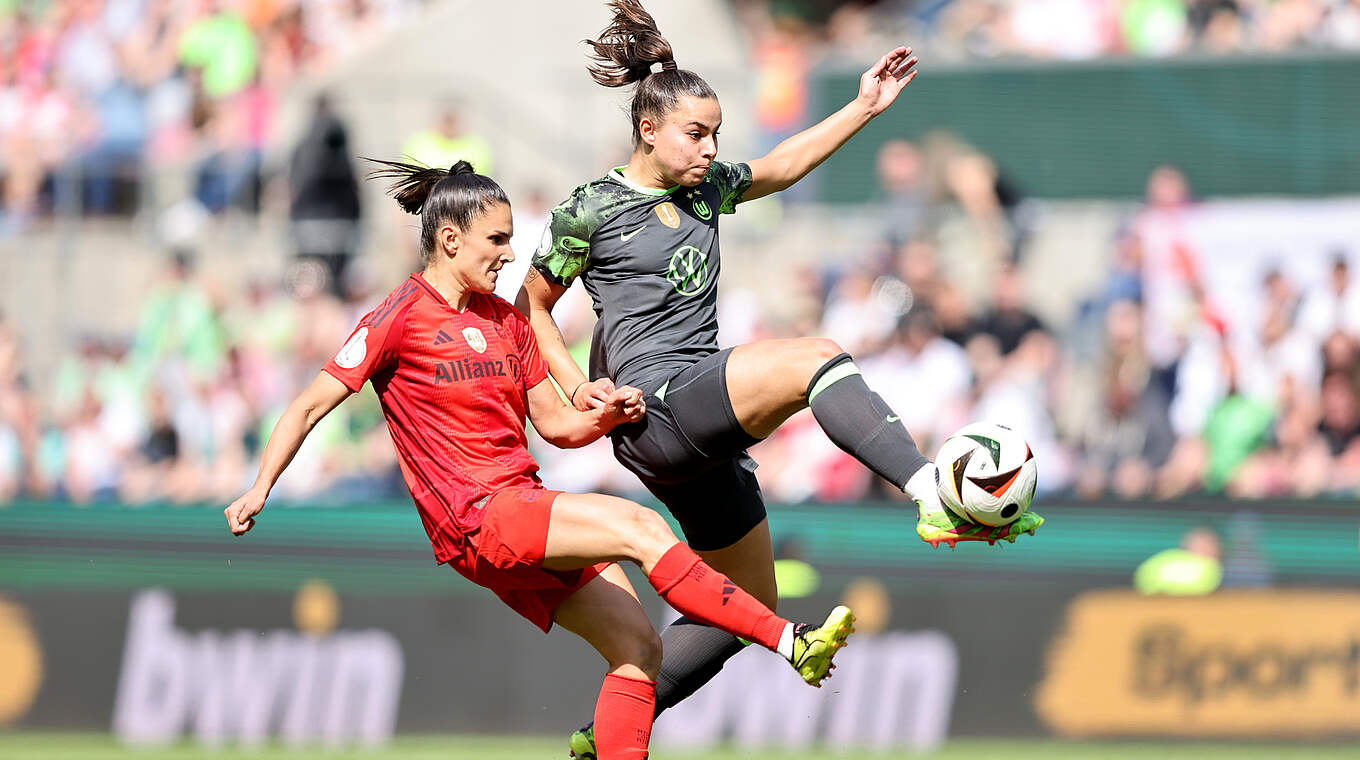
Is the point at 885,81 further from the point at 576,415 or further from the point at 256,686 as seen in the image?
the point at 256,686

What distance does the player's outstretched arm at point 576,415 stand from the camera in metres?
6.08

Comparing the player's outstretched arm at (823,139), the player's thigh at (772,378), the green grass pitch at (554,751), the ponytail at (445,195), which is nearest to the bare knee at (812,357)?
the player's thigh at (772,378)

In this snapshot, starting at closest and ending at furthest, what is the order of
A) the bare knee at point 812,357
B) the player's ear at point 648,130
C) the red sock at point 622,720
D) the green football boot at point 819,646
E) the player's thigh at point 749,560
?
1. the green football boot at point 819,646
2. the bare knee at point 812,357
3. the red sock at point 622,720
4. the player's ear at point 648,130
5. the player's thigh at point 749,560

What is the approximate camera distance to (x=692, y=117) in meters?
6.27

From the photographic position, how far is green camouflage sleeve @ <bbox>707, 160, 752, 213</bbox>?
21.8 ft

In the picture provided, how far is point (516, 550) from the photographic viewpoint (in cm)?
589

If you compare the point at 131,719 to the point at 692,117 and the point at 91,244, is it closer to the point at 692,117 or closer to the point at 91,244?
the point at 91,244

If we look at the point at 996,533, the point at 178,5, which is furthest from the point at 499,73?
the point at 996,533

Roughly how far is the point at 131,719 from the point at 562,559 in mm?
6067

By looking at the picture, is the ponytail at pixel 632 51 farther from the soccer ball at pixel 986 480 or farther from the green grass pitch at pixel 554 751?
the green grass pitch at pixel 554 751

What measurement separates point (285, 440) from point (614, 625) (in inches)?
49.8

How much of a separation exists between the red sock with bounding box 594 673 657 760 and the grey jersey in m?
1.00

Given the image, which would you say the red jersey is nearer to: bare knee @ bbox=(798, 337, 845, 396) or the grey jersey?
the grey jersey


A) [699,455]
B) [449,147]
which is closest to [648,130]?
[699,455]
